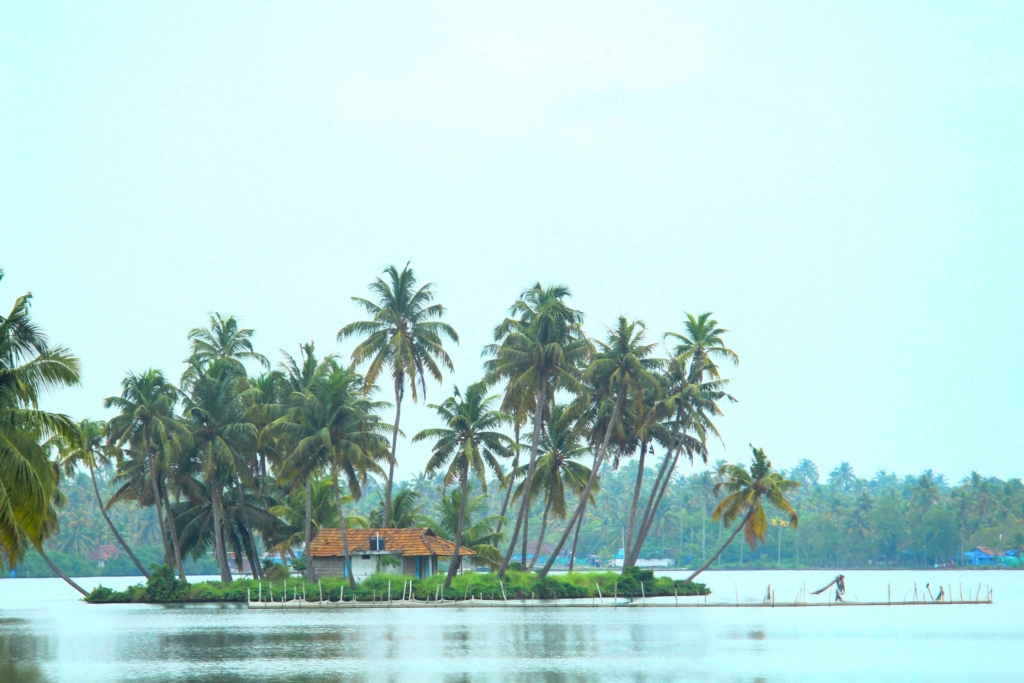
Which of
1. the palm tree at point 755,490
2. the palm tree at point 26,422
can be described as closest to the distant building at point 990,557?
the palm tree at point 755,490

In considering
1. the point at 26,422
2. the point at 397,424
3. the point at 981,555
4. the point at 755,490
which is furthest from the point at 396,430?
the point at 981,555

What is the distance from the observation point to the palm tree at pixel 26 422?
29.7 m

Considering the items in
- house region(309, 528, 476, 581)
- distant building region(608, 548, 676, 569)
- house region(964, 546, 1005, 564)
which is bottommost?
distant building region(608, 548, 676, 569)

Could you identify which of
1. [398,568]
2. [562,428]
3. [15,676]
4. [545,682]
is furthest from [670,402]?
[15,676]

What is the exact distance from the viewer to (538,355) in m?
69.3

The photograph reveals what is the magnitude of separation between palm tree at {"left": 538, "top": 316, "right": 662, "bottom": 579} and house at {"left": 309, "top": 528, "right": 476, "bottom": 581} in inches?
313

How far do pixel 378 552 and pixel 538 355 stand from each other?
16.6 metres

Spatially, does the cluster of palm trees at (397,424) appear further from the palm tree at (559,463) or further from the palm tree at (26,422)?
the palm tree at (26,422)

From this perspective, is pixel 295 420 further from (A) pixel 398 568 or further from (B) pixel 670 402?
(B) pixel 670 402

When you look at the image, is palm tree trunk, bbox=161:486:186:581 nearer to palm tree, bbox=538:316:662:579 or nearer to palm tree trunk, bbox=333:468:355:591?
palm tree trunk, bbox=333:468:355:591

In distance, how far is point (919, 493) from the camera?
6737 inches

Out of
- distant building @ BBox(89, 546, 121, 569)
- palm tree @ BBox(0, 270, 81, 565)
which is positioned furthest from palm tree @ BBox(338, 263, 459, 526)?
distant building @ BBox(89, 546, 121, 569)

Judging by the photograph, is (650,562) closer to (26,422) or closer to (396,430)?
(396,430)

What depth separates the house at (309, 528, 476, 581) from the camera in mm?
72938
